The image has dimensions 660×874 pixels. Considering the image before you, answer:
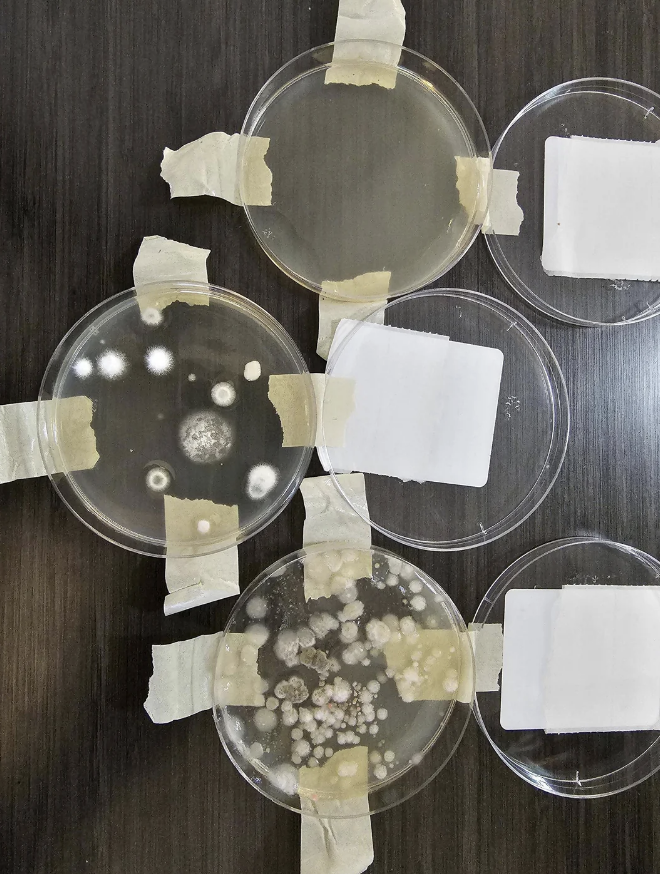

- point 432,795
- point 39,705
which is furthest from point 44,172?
point 432,795

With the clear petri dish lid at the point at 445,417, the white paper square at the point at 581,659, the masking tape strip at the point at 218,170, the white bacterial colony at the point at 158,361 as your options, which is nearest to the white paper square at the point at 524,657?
the white paper square at the point at 581,659

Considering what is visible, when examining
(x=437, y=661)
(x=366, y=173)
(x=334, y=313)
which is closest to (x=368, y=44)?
(x=366, y=173)

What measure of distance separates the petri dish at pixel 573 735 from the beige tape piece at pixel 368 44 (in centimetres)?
77

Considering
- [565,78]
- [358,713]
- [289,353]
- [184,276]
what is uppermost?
[565,78]

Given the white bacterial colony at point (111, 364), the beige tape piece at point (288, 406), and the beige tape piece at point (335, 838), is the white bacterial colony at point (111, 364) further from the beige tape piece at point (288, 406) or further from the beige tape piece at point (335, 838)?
the beige tape piece at point (335, 838)

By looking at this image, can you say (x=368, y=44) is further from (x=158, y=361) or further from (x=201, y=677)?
(x=201, y=677)

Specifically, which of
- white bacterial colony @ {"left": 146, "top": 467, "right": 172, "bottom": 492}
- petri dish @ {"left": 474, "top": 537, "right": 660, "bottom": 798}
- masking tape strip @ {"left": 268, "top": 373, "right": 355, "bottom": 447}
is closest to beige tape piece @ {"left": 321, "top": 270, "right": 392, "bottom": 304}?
masking tape strip @ {"left": 268, "top": 373, "right": 355, "bottom": 447}

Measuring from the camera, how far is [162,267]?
881mm

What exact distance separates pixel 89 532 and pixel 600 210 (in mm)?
911

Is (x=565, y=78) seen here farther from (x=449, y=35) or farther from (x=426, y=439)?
(x=426, y=439)

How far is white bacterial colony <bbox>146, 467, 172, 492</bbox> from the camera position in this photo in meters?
0.89

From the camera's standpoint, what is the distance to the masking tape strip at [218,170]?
2.87 feet

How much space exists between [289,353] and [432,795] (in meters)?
0.70

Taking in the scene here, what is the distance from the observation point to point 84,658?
877 mm
